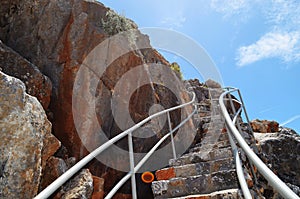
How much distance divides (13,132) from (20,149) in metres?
0.15

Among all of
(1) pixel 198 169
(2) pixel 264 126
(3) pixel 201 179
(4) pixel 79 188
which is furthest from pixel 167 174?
(2) pixel 264 126

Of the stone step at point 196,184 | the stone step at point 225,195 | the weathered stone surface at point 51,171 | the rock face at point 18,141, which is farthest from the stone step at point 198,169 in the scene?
the rock face at point 18,141

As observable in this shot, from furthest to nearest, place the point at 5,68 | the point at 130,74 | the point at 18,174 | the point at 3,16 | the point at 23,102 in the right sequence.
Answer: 1. the point at 130,74
2. the point at 3,16
3. the point at 5,68
4. the point at 23,102
5. the point at 18,174

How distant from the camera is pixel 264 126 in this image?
10.0 m

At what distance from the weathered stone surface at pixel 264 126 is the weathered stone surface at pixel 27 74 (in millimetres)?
8864

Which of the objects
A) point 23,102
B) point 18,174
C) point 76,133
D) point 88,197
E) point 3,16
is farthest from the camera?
point 3,16

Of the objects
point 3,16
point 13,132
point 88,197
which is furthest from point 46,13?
point 88,197

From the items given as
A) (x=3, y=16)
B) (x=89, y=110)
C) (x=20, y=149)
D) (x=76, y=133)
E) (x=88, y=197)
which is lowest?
(x=88, y=197)

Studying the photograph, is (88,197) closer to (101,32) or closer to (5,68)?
(5,68)

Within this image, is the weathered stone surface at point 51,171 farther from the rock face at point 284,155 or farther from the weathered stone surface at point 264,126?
the weathered stone surface at point 264,126

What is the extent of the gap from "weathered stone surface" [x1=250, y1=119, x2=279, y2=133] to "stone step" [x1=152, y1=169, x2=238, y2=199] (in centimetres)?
806

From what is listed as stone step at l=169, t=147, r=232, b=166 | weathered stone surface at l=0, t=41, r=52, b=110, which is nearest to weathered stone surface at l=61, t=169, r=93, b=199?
weathered stone surface at l=0, t=41, r=52, b=110

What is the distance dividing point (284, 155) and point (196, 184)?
6551 mm

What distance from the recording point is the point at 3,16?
4.30 metres
